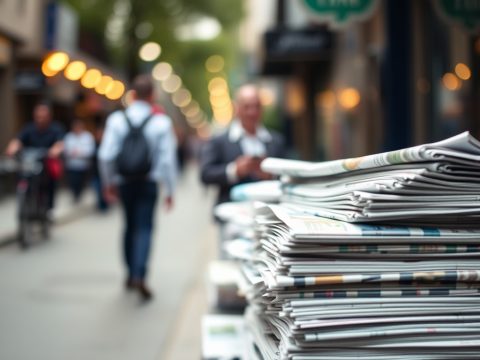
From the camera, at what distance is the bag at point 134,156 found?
5.89 metres

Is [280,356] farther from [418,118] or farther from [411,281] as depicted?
[418,118]

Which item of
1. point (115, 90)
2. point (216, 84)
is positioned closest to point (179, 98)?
point (216, 84)

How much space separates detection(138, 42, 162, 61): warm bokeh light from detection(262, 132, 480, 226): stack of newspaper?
2940 centimetres

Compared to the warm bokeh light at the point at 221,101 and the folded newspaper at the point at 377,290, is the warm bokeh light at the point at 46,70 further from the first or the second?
the warm bokeh light at the point at 221,101

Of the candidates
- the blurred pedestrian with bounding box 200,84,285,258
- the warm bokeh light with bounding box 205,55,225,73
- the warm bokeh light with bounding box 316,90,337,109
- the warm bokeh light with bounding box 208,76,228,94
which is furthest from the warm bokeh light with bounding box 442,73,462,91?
the warm bokeh light with bounding box 208,76,228,94

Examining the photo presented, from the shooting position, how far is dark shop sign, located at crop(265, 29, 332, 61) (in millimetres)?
11969

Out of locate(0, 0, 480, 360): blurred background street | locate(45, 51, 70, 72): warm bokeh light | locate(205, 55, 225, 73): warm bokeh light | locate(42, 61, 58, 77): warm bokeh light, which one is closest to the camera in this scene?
locate(0, 0, 480, 360): blurred background street

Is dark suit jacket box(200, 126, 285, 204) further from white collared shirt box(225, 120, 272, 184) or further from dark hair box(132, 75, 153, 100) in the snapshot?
dark hair box(132, 75, 153, 100)

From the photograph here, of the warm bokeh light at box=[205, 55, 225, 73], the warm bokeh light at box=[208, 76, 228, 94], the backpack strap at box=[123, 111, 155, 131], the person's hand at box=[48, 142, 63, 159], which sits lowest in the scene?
the person's hand at box=[48, 142, 63, 159]

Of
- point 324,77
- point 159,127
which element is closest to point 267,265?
point 159,127

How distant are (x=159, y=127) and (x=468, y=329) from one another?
4.37 m

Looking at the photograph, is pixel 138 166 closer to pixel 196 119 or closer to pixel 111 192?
pixel 111 192

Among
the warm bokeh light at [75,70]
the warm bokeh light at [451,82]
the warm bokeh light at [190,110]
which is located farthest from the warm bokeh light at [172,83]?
the warm bokeh light at [451,82]

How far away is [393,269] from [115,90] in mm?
28040
